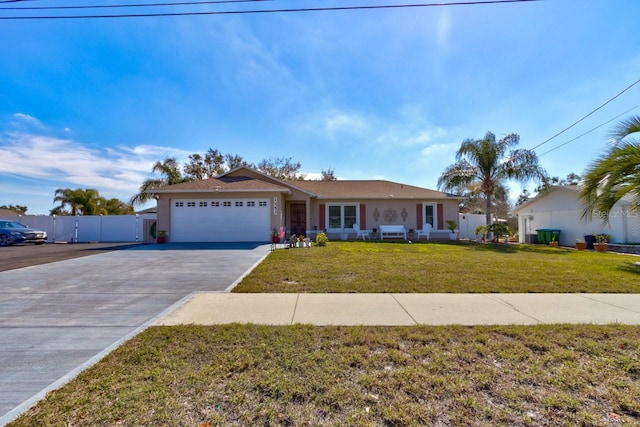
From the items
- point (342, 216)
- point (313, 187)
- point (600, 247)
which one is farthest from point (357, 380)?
point (313, 187)

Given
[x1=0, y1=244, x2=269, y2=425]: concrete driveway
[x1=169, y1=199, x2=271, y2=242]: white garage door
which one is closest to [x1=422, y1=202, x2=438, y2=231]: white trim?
[x1=169, y1=199, x2=271, y2=242]: white garage door

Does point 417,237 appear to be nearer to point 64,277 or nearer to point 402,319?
point 402,319

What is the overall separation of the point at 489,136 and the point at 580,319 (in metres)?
18.6

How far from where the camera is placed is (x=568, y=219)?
18797 mm

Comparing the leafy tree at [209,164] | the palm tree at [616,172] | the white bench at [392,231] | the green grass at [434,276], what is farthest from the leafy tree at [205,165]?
the palm tree at [616,172]

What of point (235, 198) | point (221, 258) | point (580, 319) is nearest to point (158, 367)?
point (580, 319)

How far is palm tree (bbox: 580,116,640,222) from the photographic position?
352 inches

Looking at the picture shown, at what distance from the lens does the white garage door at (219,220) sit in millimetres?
17125

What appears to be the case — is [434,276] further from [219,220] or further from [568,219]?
[568,219]

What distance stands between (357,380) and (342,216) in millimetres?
17703

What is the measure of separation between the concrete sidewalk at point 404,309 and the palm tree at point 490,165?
15952 millimetres

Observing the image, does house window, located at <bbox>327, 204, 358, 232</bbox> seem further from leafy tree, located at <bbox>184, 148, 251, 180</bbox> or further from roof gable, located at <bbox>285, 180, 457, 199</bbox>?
leafy tree, located at <bbox>184, 148, 251, 180</bbox>

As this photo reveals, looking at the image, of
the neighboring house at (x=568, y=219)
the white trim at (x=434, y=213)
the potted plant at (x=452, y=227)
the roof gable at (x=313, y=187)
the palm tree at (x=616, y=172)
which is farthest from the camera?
the white trim at (x=434, y=213)

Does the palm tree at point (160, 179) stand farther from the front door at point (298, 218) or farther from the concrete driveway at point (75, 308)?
the concrete driveway at point (75, 308)
